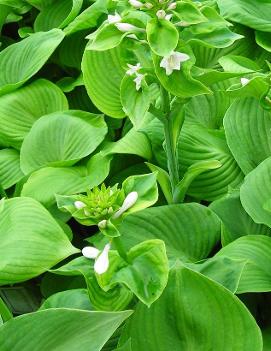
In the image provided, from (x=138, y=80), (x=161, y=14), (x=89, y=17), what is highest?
(x=161, y=14)

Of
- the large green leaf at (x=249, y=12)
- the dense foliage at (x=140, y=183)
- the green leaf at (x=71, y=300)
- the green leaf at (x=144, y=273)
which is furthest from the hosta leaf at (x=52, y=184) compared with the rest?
the large green leaf at (x=249, y=12)

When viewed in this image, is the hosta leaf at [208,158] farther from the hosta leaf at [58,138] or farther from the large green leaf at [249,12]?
the large green leaf at [249,12]

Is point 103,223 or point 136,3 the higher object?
point 136,3

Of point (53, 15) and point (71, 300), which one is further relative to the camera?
point (53, 15)

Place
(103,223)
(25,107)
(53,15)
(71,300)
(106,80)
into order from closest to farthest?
(103,223)
(71,300)
(106,80)
(25,107)
(53,15)

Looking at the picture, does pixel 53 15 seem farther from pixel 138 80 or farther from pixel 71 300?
pixel 71 300

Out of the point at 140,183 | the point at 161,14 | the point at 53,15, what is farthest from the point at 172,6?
the point at 53,15
